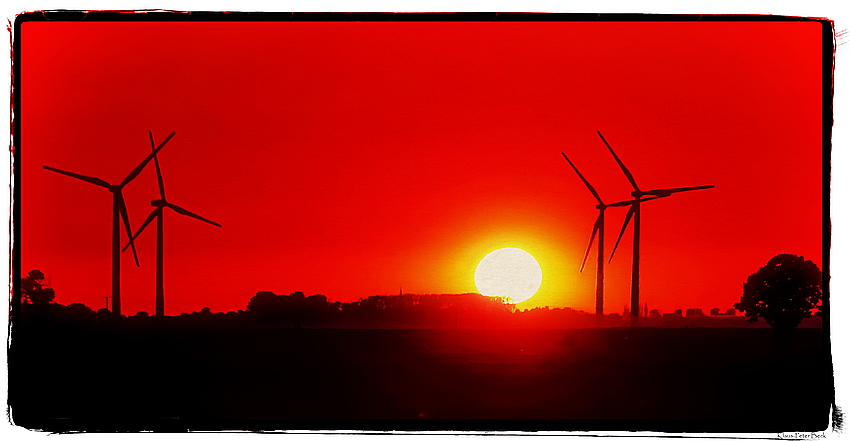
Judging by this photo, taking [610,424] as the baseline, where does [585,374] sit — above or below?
above

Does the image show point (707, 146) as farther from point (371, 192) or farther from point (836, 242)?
point (371, 192)

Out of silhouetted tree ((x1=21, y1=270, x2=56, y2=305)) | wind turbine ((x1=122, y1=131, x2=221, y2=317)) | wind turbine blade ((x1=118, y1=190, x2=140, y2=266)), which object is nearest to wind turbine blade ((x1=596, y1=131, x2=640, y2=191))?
wind turbine ((x1=122, y1=131, x2=221, y2=317))

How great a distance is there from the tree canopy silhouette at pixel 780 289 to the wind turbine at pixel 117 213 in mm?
3917

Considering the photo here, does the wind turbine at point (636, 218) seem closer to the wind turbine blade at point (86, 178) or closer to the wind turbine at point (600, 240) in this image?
the wind turbine at point (600, 240)

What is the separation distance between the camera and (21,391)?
466 centimetres

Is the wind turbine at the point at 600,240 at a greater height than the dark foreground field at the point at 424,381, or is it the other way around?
the wind turbine at the point at 600,240

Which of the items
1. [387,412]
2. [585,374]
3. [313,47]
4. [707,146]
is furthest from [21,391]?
[707,146]

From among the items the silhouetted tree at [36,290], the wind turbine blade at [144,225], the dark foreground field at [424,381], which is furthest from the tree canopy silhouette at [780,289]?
the silhouetted tree at [36,290]

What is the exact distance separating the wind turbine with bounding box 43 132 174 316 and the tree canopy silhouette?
3.92 m

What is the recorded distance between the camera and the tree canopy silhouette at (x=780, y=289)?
454 centimetres

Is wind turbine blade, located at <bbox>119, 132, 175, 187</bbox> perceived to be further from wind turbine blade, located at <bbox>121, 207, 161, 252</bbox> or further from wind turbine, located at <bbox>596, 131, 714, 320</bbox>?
wind turbine, located at <bbox>596, 131, 714, 320</bbox>

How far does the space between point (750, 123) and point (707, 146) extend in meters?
0.34

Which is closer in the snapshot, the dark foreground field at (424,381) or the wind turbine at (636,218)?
the wind turbine at (636,218)

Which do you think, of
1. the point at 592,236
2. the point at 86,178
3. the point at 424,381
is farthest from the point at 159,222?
the point at 592,236
